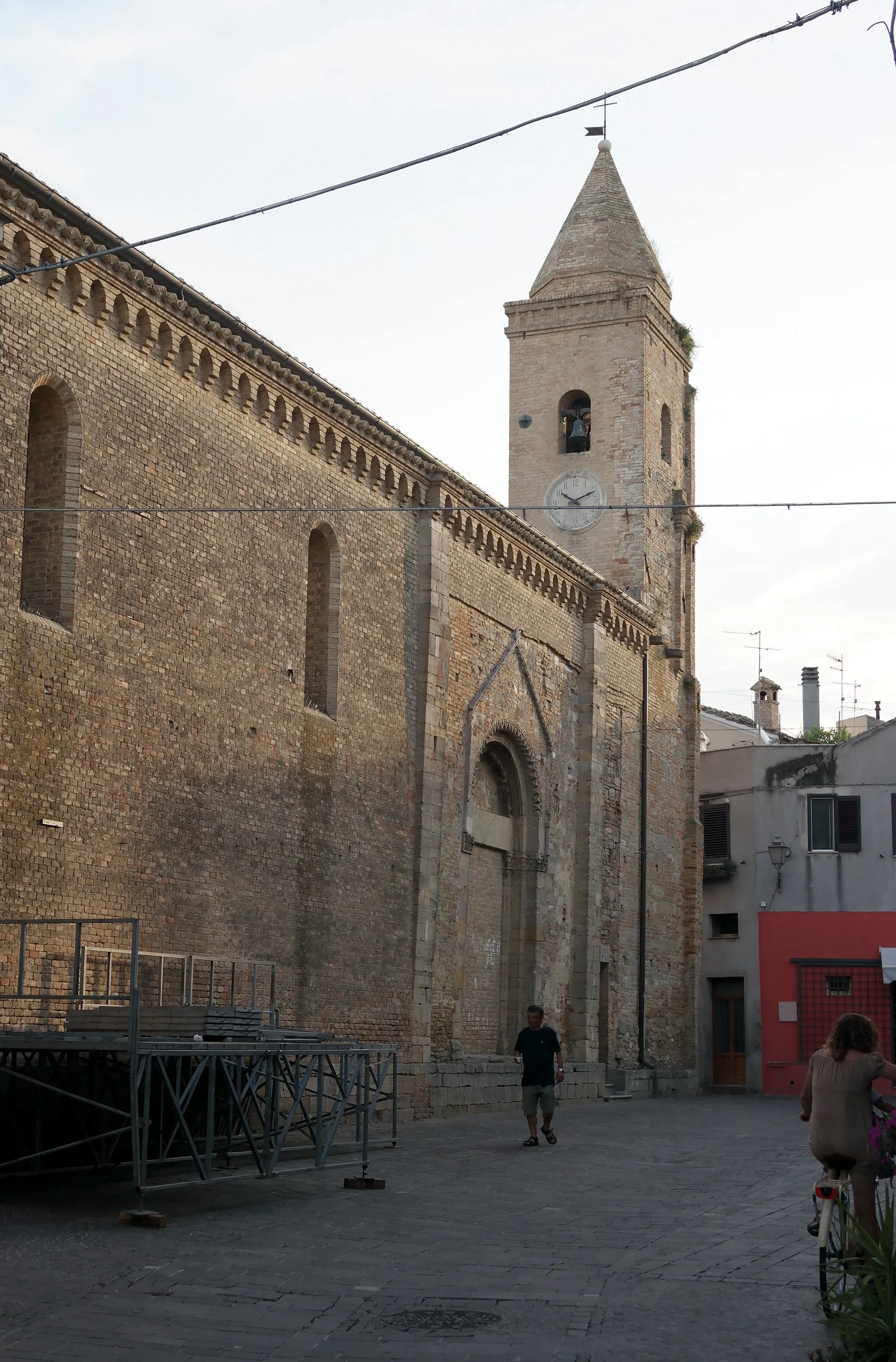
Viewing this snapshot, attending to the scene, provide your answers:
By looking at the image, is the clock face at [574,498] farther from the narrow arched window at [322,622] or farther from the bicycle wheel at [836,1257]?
the bicycle wheel at [836,1257]

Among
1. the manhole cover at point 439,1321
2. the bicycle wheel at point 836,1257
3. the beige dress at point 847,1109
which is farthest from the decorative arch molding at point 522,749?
the manhole cover at point 439,1321

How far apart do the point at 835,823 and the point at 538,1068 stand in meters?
17.5

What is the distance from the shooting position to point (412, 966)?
20469mm

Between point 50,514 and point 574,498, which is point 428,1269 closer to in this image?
point 50,514

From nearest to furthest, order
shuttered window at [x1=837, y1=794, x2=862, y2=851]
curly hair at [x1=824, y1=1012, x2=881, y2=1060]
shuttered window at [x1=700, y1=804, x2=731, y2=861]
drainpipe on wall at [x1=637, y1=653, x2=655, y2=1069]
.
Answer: curly hair at [x1=824, y1=1012, x2=881, y2=1060] < drainpipe on wall at [x1=637, y1=653, x2=655, y2=1069] < shuttered window at [x1=837, y1=794, x2=862, y2=851] < shuttered window at [x1=700, y1=804, x2=731, y2=861]

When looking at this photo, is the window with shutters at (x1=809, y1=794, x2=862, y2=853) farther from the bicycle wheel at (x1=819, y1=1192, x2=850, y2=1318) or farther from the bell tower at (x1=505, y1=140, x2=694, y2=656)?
the bicycle wheel at (x1=819, y1=1192, x2=850, y2=1318)

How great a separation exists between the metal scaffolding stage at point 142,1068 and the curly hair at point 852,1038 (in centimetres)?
471

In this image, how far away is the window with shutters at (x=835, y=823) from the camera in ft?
106

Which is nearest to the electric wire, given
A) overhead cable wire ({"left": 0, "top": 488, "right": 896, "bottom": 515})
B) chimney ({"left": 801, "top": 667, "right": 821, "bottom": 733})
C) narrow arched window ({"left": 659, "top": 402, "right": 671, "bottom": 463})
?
overhead cable wire ({"left": 0, "top": 488, "right": 896, "bottom": 515})

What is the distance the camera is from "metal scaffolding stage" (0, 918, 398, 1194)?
435 inches

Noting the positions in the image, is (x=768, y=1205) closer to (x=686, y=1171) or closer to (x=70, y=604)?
(x=686, y=1171)

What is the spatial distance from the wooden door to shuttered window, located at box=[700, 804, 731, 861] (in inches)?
107

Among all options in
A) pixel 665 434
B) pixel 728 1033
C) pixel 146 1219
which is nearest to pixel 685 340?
pixel 665 434

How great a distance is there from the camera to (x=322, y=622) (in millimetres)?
19484
